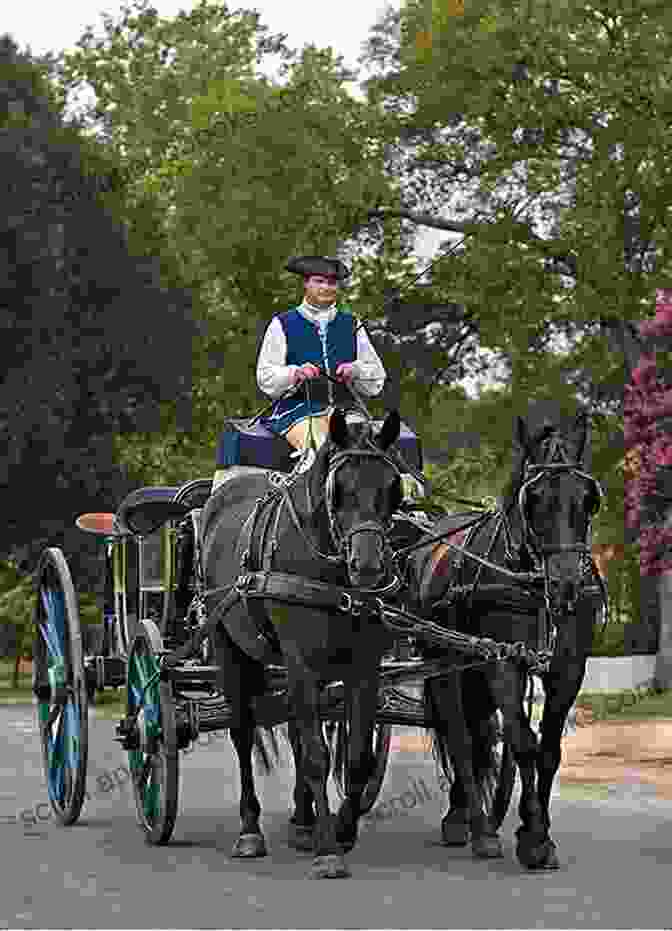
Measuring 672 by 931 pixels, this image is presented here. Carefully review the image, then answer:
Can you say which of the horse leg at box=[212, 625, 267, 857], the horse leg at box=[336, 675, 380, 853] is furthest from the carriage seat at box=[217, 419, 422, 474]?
the horse leg at box=[336, 675, 380, 853]

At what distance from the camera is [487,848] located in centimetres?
1172

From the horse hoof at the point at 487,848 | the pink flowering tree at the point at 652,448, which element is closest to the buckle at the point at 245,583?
the horse hoof at the point at 487,848

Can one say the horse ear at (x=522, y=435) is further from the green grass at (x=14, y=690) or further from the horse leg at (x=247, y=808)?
the green grass at (x=14, y=690)

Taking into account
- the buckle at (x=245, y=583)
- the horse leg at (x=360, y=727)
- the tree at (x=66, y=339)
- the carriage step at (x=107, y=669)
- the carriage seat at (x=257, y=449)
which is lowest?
the horse leg at (x=360, y=727)

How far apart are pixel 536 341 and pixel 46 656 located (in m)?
22.5

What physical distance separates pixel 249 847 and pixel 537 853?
1.65m

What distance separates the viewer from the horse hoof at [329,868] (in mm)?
10828

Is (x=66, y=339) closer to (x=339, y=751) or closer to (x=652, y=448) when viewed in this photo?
(x=652, y=448)

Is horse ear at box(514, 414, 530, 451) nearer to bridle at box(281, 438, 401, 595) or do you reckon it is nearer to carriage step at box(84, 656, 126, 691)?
bridle at box(281, 438, 401, 595)

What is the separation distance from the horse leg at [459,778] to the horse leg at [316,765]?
90 centimetres

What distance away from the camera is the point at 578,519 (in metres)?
11.2

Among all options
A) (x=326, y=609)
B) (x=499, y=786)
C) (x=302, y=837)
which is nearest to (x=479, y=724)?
(x=499, y=786)

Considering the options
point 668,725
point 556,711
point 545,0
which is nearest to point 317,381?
point 556,711

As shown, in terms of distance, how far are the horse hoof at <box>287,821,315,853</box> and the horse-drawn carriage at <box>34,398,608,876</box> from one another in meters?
0.03
